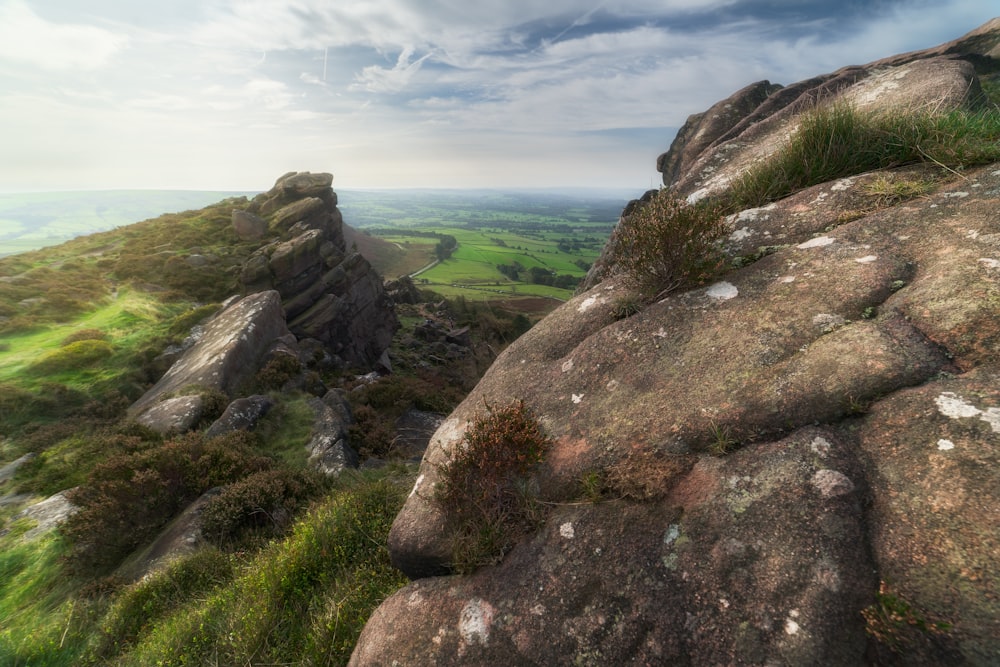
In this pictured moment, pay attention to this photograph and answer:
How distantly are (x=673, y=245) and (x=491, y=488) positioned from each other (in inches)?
180

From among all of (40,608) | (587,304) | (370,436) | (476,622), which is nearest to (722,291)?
(587,304)

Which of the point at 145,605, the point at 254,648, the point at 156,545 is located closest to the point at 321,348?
the point at 156,545

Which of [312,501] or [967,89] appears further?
[312,501]

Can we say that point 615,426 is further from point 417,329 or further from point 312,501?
point 417,329

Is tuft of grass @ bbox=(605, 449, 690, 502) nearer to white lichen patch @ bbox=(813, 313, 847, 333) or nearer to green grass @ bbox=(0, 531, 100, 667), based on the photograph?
white lichen patch @ bbox=(813, 313, 847, 333)

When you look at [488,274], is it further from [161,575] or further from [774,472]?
[774,472]

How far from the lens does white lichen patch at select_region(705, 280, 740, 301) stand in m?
5.70

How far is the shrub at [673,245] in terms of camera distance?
236 inches

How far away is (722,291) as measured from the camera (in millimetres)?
5852

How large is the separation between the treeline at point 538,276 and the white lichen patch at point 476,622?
130302mm

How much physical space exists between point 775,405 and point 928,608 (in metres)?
1.82

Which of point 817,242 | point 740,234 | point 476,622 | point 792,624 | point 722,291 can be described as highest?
point 740,234

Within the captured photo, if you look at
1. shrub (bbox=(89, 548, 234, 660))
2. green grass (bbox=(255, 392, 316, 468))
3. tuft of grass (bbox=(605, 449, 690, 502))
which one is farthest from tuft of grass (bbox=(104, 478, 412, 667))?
green grass (bbox=(255, 392, 316, 468))

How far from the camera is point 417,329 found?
53062mm
